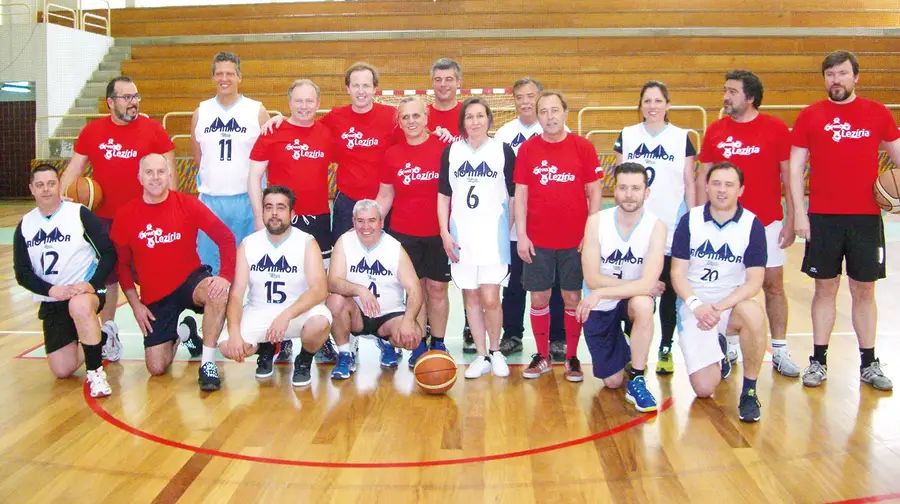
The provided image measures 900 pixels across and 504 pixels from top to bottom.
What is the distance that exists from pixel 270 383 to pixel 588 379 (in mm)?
1955

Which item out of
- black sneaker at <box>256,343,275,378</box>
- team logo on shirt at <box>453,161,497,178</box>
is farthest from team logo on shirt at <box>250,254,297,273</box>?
team logo on shirt at <box>453,161,497,178</box>

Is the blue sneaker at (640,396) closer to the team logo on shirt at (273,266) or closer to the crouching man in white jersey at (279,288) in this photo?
the crouching man in white jersey at (279,288)

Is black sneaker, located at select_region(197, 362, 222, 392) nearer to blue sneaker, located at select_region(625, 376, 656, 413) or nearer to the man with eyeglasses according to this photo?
the man with eyeglasses

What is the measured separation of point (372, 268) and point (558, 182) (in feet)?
4.15

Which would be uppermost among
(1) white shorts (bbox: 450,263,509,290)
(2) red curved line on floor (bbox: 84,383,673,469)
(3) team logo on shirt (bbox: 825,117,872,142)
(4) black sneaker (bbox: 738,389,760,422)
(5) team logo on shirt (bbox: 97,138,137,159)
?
(3) team logo on shirt (bbox: 825,117,872,142)

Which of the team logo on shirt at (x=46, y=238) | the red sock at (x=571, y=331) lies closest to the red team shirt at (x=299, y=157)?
the team logo on shirt at (x=46, y=238)

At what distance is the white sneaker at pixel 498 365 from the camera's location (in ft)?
16.4

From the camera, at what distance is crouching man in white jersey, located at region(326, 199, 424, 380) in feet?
16.2

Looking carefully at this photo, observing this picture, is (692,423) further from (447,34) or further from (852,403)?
(447,34)

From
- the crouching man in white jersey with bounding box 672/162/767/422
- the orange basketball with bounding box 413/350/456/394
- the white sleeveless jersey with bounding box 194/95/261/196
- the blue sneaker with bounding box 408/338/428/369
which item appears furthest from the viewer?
the white sleeveless jersey with bounding box 194/95/261/196

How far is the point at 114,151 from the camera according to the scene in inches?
215

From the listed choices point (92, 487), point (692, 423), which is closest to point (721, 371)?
point (692, 423)

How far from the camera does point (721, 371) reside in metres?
4.72

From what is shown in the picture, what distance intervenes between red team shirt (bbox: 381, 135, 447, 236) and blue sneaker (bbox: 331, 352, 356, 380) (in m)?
0.87
